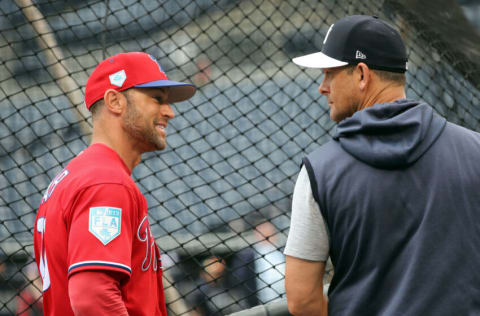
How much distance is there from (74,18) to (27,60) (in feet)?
1.43

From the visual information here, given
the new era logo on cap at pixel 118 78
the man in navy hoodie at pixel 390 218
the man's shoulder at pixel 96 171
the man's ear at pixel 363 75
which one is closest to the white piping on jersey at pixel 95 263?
the man's shoulder at pixel 96 171

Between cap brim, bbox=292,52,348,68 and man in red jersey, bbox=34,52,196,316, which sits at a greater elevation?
cap brim, bbox=292,52,348,68

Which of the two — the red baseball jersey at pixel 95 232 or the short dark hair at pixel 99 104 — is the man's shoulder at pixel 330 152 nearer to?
the red baseball jersey at pixel 95 232

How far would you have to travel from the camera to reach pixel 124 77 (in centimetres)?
119

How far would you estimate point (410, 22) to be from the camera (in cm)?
251

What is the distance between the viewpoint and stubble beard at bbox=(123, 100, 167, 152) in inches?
46.0

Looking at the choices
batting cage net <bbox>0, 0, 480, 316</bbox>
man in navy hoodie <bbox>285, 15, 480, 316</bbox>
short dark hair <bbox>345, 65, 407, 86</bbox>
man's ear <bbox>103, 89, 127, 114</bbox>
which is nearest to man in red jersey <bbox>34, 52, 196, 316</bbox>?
man's ear <bbox>103, 89, 127, 114</bbox>

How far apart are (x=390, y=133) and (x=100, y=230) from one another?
0.47m

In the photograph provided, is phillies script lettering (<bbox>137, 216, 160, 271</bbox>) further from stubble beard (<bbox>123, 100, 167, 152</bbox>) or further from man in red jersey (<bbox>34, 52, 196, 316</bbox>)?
stubble beard (<bbox>123, 100, 167, 152</bbox>)

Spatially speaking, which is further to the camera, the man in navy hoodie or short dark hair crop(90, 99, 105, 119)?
short dark hair crop(90, 99, 105, 119)

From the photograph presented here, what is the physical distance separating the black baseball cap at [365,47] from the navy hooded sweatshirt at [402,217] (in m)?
0.12

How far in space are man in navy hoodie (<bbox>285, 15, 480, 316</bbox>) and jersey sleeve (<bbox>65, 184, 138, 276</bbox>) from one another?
0.27 meters

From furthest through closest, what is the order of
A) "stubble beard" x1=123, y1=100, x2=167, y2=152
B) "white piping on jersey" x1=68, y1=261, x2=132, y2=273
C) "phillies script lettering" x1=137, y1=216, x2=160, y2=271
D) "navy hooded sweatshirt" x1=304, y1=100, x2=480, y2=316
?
1. "stubble beard" x1=123, y1=100, x2=167, y2=152
2. "phillies script lettering" x1=137, y1=216, x2=160, y2=271
3. "white piping on jersey" x1=68, y1=261, x2=132, y2=273
4. "navy hooded sweatshirt" x1=304, y1=100, x2=480, y2=316

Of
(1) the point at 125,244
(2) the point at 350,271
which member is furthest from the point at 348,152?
(1) the point at 125,244
